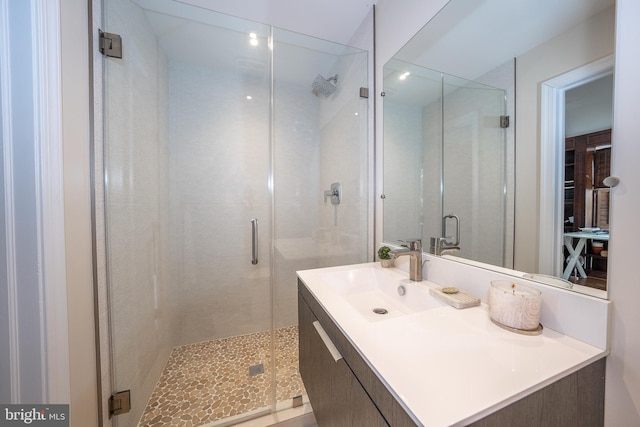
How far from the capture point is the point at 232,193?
182 centimetres

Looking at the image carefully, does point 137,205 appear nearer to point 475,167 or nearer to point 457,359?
point 457,359

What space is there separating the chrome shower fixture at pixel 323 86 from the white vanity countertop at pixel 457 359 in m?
1.75

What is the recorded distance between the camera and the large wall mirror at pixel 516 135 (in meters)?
0.61

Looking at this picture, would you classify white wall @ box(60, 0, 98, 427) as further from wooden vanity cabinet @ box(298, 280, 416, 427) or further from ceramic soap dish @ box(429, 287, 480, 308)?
ceramic soap dish @ box(429, 287, 480, 308)

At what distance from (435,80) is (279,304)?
71.6 inches

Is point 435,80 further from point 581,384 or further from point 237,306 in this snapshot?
point 237,306

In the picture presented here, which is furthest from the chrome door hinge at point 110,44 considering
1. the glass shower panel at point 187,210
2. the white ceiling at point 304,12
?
the white ceiling at point 304,12

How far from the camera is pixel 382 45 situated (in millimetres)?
1461

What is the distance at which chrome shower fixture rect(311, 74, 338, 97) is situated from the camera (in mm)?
1811

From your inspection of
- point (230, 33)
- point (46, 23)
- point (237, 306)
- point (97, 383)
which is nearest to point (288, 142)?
point (230, 33)

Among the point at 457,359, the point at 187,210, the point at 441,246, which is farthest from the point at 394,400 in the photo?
the point at 187,210

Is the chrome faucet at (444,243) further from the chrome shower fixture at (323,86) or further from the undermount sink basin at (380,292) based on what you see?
the chrome shower fixture at (323,86)

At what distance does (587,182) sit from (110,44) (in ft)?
6.75

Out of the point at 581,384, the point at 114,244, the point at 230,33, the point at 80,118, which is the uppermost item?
the point at 230,33
